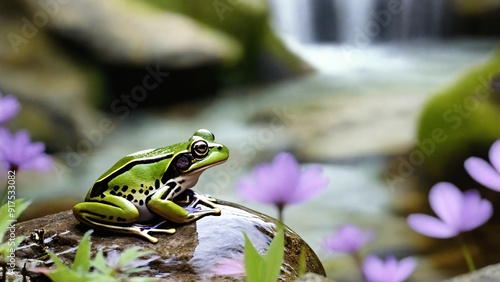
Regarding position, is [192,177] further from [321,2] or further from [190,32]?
[321,2]

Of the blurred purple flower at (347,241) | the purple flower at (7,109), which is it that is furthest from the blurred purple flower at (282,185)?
the purple flower at (7,109)

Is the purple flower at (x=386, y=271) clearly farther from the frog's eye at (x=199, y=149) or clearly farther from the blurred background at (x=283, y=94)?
the blurred background at (x=283, y=94)

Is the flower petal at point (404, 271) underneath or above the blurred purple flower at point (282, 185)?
underneath

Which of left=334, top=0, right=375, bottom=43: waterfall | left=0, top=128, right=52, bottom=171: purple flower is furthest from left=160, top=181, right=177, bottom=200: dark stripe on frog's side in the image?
left=334, top=0, right=375, bottom=43: waterfall

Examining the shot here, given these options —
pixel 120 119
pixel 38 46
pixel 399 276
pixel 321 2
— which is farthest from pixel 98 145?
pixel 399 276

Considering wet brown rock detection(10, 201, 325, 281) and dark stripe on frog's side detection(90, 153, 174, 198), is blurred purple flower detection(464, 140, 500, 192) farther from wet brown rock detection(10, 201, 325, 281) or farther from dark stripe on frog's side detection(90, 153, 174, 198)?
dark stripe on frog's side detection(90, 153, 174, 198)

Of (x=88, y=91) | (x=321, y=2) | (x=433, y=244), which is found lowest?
(x=433, y=244)

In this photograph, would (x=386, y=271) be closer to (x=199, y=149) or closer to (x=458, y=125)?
(x=199, y=149)
